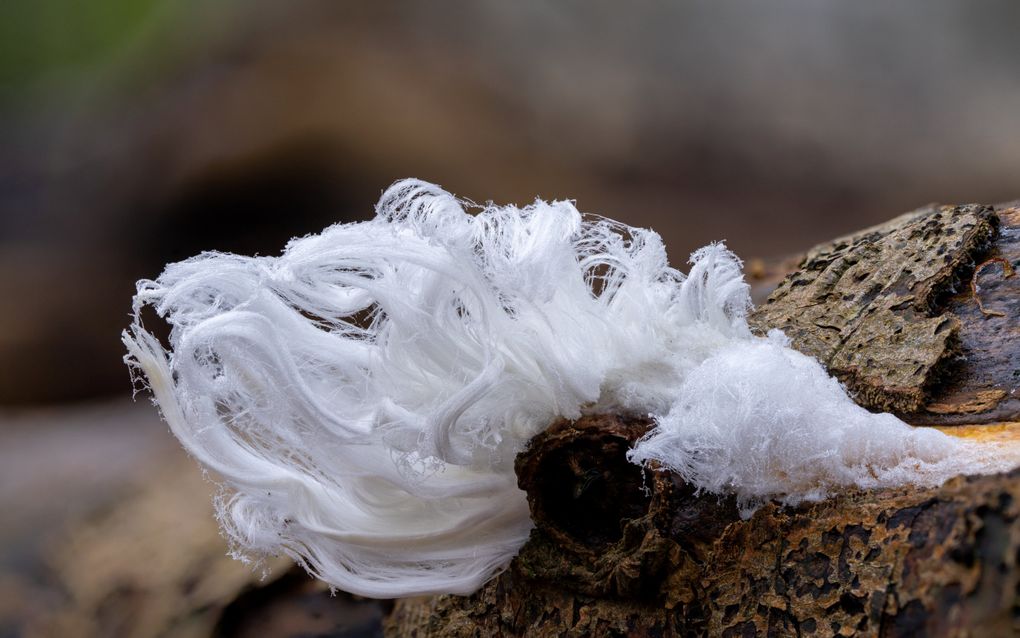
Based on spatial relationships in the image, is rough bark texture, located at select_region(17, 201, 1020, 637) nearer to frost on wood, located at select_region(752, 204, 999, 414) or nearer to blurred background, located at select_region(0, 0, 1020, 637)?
frost on wood, located at select_region(752, 204, 999, 414)

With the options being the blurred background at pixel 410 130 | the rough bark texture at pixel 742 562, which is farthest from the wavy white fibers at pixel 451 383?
the blurred background at pixel 410 130

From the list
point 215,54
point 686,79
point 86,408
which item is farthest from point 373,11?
point 86,408

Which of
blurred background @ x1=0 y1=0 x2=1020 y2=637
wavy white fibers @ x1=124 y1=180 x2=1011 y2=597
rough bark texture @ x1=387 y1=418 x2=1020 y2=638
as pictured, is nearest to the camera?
rough bark texture @ x1=387 y1=418 x2=1020 y2=638

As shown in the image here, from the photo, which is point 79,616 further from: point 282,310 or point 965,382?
point 965,382

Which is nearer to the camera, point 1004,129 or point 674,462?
point 674,462

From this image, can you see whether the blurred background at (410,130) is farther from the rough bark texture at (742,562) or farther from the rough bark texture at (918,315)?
the rough bark texture at (742,562)

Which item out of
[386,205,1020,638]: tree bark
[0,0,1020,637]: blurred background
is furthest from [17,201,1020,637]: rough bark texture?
[0,0,1020,637]: blurred background

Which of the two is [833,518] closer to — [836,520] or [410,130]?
[836,520]
